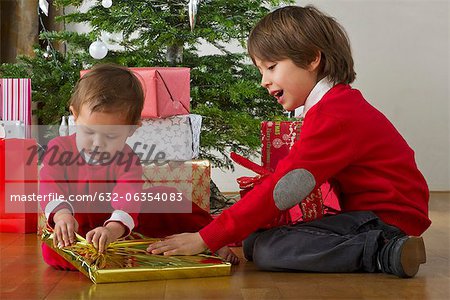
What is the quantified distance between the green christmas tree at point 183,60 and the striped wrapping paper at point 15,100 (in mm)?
223

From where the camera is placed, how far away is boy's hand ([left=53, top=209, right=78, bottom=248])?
1521mm

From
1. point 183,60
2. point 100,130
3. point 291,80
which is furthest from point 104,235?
point 183,60

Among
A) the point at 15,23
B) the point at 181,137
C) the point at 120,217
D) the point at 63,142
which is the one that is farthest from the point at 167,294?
the point at 15,23

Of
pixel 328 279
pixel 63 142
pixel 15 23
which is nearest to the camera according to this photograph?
pixel 328 279

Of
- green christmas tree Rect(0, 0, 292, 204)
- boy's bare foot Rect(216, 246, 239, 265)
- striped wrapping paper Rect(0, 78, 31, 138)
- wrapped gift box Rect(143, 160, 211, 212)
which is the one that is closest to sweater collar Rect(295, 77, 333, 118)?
boy's bare foot Rect(216, 246, 239, 265)

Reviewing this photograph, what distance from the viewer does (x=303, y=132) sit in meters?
1.58

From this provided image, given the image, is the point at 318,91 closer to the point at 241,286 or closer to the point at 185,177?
the point at 241,286

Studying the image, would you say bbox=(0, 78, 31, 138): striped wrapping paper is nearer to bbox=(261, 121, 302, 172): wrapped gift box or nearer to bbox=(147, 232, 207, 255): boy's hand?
bbox=(261, 121, 302, 172): wrapped gift box

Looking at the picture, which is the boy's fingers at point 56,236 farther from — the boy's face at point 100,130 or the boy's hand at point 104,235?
the boy's face at point 100,130

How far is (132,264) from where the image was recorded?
1.47 metres

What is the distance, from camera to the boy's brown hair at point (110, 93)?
5.25 feet

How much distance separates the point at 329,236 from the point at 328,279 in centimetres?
12

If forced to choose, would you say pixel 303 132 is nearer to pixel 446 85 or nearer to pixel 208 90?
pixel 208 90

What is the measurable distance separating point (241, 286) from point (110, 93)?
50 cm
